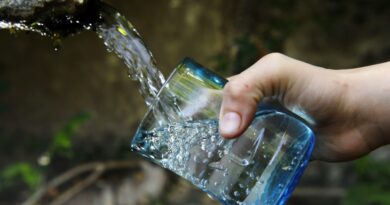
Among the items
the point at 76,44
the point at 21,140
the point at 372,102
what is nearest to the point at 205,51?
the point at 76,44

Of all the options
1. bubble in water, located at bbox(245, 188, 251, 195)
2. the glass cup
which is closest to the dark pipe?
Result: the glass cup

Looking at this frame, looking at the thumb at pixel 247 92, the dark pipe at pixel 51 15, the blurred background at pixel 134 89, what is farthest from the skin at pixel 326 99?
the blurred background at pixel 134 89

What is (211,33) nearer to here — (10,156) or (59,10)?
(10,156)

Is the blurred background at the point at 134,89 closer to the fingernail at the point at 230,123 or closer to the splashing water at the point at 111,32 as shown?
the splashing water at the point at 111,32

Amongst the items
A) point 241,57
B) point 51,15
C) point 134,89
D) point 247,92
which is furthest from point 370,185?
point 51,15

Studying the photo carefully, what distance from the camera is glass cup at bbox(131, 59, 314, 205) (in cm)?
127

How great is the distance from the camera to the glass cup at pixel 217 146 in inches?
49.8

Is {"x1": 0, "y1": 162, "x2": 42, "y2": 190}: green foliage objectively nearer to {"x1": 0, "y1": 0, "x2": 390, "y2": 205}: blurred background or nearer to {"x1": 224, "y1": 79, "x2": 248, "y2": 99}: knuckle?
{"x1": 0, "y1": 0, "x2": 390, "y2": 205}: blurred background

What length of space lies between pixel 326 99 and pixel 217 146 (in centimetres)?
34

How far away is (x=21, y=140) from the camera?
4.38 meters

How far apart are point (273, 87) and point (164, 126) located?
28cm

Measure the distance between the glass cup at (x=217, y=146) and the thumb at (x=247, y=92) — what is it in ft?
0.11

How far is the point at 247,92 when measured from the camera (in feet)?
4.28

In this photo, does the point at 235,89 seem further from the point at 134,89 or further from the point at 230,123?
the point at 134,89
